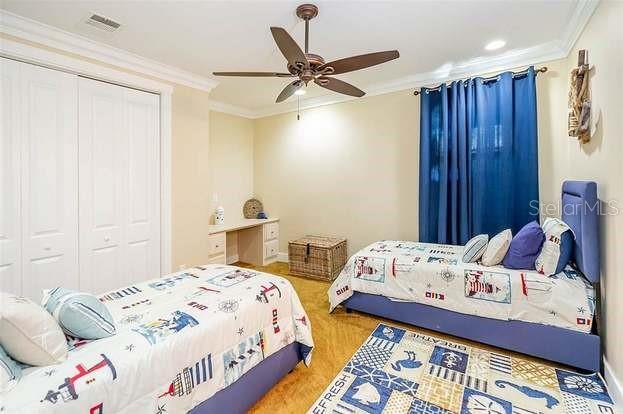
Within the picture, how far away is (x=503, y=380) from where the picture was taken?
199cm

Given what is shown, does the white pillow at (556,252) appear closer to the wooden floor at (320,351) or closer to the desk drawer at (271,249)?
the wooden floor at (320,351)

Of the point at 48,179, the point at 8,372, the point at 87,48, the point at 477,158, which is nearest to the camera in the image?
the point at 8,372

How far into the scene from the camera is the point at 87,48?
→ 2.63 meters

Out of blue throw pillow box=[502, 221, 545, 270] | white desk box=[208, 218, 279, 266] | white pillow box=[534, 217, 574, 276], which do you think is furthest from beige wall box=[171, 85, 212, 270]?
white pillow box=[534, 217, 574, 276]

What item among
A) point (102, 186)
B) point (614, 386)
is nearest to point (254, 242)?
point (102, 186)

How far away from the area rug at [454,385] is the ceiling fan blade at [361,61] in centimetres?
216

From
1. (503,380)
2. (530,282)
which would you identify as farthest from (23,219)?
(530,282)

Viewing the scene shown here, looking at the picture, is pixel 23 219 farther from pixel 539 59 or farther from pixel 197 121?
pixel 539 59

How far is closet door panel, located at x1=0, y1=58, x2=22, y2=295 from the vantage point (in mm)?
2242

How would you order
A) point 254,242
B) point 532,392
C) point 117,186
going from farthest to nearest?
1. point 254,242
2. point 117,186
3. point 532,392

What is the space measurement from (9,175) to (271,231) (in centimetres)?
322

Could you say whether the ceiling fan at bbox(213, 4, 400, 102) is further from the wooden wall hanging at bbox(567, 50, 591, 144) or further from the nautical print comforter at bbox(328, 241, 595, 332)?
the nautical print comforter at bbox(328, 241, 595, 332)

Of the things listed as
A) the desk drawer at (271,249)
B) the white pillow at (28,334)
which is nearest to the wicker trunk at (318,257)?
the desk drawer at (271,249)

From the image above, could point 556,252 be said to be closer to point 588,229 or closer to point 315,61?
point 588,229
